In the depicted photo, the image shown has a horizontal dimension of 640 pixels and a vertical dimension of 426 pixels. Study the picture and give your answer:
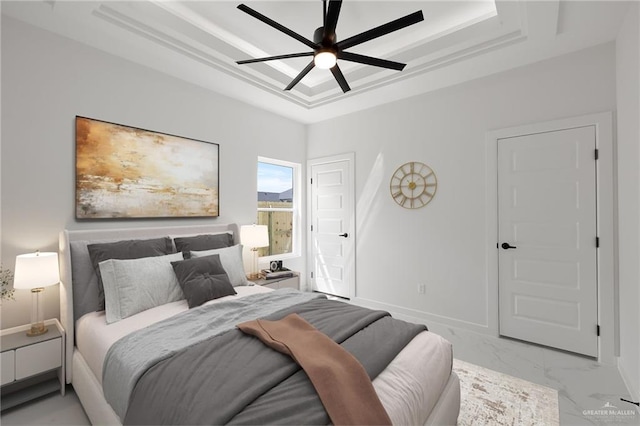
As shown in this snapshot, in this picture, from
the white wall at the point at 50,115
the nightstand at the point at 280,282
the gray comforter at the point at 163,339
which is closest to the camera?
the gray comforter at the point at 163,339

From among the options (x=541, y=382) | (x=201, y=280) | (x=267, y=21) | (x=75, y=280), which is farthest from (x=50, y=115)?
(x=541, y=382)

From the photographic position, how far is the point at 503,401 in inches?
81.1

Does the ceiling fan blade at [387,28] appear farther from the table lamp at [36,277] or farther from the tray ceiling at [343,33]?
the table lamp at [36,277]

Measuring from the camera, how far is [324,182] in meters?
4.52

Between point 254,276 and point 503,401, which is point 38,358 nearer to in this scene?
point 254,276

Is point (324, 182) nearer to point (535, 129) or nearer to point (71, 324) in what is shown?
A: point (535, 129)

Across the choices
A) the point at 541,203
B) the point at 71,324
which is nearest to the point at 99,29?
the point at 71,324

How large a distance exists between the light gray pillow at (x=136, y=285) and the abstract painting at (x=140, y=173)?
712 millimetres

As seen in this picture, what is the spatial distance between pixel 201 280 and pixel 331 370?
146cm

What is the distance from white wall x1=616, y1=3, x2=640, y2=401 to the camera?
2068 mm

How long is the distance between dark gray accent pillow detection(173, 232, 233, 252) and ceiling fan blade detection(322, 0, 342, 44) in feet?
6.89

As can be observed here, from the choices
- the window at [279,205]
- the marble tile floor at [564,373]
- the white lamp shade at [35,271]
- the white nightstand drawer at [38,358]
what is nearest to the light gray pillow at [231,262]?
the white lamp shade at [35,271]

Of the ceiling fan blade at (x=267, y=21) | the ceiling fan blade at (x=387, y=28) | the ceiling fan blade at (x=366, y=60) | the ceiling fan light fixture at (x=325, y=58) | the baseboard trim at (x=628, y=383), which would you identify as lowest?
the baseboard trim at (x=628, y=383)

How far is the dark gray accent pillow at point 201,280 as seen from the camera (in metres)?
2.27
